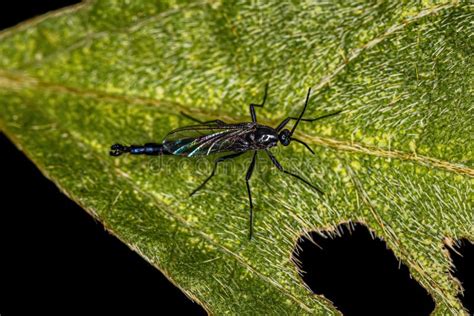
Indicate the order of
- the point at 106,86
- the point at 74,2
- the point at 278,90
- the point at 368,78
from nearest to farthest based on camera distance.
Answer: the point at 368,78 → the point at 278,90 → the point at 106,86 → the point at 74,2

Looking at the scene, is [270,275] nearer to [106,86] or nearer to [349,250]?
[349,250]

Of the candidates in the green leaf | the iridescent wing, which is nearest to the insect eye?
the green leaf

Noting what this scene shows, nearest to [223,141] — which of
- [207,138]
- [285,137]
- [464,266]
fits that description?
[207,138]

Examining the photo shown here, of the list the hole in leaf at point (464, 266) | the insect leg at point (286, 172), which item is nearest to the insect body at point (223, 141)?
the insect leg at point (286, 172)

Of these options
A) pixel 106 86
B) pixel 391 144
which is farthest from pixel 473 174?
pixel 106 86

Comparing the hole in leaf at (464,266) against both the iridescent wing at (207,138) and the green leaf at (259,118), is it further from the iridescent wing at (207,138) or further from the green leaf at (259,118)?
Result: the iridescent wing at (207,138)

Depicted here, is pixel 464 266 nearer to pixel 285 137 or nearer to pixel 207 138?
pixel 285 137
